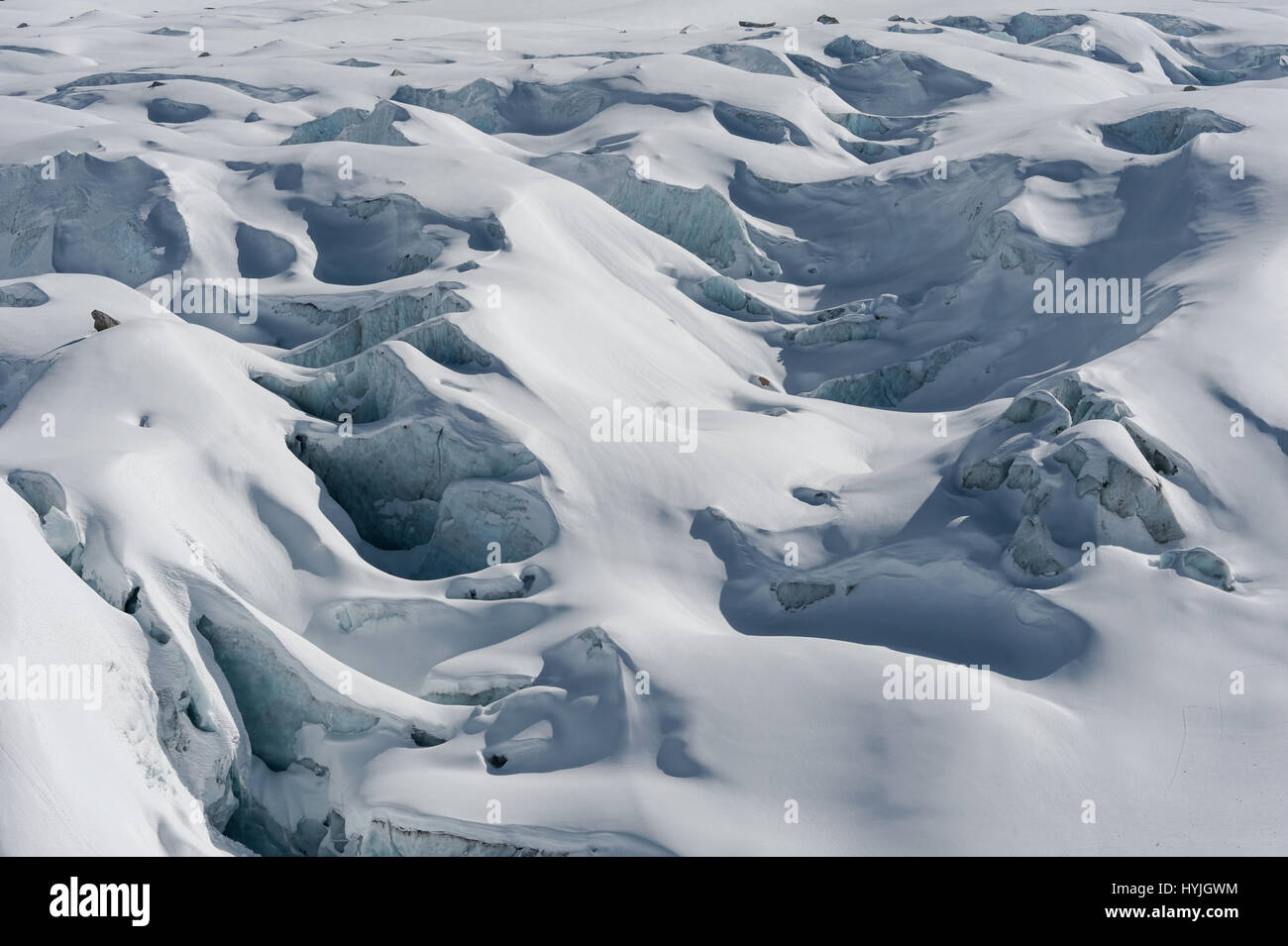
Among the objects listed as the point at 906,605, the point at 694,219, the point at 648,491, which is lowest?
the point at 906,605

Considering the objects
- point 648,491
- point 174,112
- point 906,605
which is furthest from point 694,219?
point 174,112

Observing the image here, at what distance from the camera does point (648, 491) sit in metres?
13.0

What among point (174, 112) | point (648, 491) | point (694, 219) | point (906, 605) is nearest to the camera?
point (906, 605)

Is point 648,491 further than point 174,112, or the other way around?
point 174,112

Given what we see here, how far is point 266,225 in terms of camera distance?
19156 millimetres

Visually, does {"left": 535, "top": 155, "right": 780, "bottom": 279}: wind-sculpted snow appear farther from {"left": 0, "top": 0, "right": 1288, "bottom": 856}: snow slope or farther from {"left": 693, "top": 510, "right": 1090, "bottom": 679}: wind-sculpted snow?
{"left": 693, "top": 510, "right": 1090, "bottom": 679}: wind-sculpted snow

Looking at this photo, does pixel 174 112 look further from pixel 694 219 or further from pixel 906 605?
pixel 906 605

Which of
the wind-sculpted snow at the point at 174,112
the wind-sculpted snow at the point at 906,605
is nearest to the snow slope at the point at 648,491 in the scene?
the wind-sculpted snow at the point at 906,605

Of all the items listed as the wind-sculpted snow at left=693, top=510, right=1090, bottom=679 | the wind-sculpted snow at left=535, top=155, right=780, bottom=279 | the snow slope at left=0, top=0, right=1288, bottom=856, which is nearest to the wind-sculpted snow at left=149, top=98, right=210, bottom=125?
the snow slope at left=0, top=0, right=1288, bottom=856

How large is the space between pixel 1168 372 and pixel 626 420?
245 inches

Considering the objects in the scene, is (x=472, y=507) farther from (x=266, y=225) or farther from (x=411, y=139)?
(x=411, y=139)

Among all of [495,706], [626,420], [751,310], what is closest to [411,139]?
[751,310]

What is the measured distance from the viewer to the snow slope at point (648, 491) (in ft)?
29.8

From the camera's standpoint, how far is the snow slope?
29.8 feet
